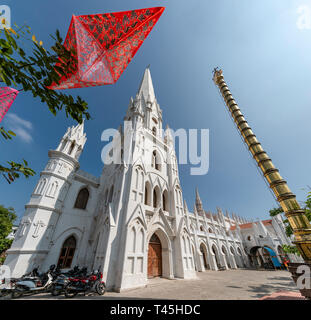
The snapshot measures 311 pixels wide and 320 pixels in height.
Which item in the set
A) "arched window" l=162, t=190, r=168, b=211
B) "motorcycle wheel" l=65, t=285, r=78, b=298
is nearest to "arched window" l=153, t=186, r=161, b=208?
"arched window" l=162, t=190, r=168, b=211

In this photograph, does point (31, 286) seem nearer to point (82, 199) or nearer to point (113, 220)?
point (113, 220)

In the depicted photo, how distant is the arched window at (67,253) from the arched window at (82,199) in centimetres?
281

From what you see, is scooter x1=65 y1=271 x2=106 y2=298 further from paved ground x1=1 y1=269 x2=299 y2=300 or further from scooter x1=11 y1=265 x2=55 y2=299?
scooter x1=11 y1=265 x2=55 y2=299

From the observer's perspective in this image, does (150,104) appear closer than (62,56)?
No

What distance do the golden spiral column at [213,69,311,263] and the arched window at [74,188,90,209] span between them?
15.5m

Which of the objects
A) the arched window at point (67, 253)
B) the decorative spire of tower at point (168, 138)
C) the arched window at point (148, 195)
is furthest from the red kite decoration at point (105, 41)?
the decorative spire of tower at point (168, 138)

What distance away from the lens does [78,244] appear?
38.5 ft

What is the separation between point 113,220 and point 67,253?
254 inches

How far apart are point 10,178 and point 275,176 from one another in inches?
382

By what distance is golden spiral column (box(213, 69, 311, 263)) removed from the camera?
17.2 feet

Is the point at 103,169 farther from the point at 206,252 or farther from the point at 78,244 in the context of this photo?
the point at 206,252

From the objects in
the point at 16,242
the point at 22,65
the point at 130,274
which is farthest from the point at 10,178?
the point at 16,242

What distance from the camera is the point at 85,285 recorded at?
6.34 m

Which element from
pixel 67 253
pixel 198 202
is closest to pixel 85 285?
pixel 67 253
